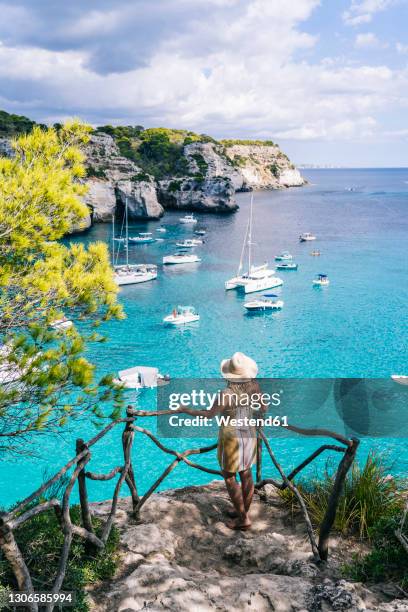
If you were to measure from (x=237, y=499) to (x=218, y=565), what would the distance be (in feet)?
2.06

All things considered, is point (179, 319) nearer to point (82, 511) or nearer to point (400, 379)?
point (400, 379)

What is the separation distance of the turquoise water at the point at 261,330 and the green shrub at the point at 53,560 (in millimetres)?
3800

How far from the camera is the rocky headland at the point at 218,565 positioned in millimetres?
3363

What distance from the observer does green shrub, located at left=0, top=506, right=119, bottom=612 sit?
343 cm

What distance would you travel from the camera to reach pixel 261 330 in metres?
31.7

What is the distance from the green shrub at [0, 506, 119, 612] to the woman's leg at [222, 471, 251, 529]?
121cm

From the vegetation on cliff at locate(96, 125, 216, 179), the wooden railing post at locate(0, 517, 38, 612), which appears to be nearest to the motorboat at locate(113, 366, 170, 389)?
the wooden railing post at locate(0, 517, 38, 612)

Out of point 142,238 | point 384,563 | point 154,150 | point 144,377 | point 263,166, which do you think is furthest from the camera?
point 263,166

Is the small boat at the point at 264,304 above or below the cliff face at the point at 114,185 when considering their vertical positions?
below

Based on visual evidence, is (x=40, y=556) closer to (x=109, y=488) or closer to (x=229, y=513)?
(x=229, y=513)

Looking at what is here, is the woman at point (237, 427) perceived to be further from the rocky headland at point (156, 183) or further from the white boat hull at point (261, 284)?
the rocky headland at point (156, 183)

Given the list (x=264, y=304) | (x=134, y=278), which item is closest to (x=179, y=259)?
(x=134, y=278)

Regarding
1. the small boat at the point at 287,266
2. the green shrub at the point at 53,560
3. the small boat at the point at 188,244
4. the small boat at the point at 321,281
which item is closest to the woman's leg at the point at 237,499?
the green shrub at the point at 53,560

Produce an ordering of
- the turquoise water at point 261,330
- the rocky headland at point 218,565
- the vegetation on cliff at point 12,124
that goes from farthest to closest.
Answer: the vegetation on cliff at point 12,124, the turquoise water at point 261,330, the rocky headland at point 218,565
